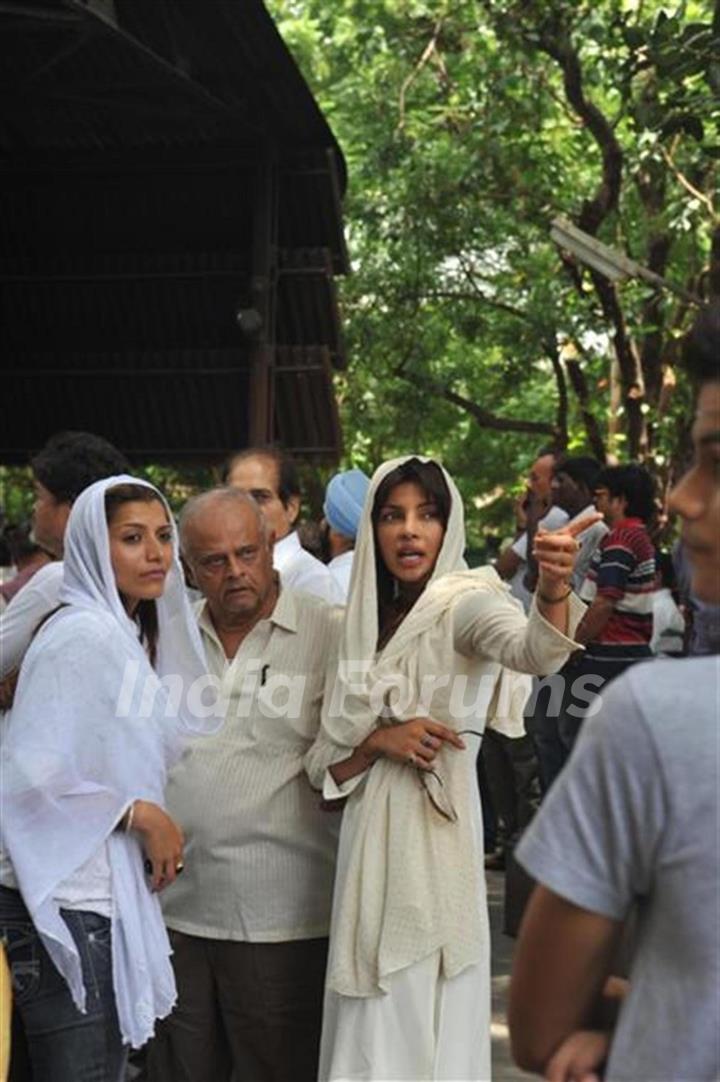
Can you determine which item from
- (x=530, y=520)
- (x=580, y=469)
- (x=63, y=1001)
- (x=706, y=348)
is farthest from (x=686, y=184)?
(x=706, y=348)

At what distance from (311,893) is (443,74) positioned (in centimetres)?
1487

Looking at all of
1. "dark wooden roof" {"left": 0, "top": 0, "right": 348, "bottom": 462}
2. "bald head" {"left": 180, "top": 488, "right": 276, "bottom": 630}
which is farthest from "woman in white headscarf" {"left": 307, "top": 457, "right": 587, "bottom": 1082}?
"dark wooden roof" {"left": 0, "top": 0, "right": 348, "bottom": 462}

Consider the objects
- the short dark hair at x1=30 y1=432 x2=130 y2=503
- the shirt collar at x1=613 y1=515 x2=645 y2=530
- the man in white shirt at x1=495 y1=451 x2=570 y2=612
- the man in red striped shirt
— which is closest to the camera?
the short dark hair at x1=30 y1=432 x2=130 y2=503

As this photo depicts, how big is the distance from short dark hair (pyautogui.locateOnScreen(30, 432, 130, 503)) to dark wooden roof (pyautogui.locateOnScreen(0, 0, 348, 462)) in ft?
18.8

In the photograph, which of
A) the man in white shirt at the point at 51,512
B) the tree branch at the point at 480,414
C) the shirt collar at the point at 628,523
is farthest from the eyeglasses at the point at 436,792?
the tree branch at the point at 480,414

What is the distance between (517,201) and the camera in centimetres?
1870

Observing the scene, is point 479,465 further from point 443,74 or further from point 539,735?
point 539,735

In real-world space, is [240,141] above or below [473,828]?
above

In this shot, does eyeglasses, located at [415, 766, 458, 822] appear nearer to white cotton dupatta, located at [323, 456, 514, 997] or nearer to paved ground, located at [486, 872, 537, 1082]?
white cotton dupatta, located at [323, 456, 514, 997]

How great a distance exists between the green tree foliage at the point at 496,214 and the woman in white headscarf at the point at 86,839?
34.5ft

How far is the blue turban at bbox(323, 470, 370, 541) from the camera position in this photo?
7148 mm

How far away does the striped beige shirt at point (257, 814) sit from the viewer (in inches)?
197

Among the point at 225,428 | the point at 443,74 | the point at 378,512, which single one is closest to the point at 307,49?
the point at 443,74

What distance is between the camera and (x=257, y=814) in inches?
197
